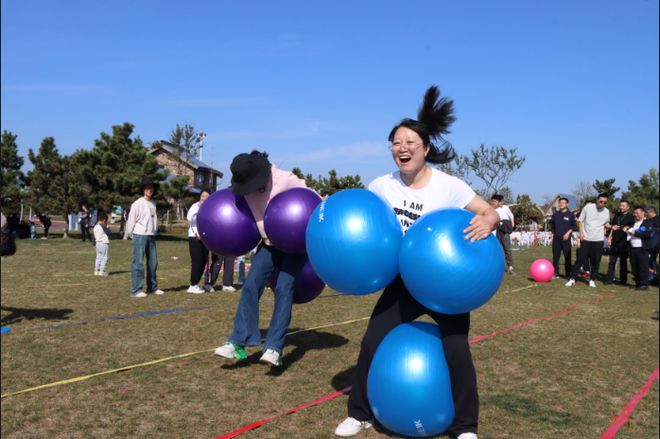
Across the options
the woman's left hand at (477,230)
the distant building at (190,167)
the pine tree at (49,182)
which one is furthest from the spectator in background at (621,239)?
the distant building at (190,167)

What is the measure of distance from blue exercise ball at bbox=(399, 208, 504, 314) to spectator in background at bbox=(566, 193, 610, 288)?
11025 millimetres

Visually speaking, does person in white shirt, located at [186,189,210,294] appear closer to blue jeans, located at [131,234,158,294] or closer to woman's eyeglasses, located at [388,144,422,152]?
blue jeans, located at [131,234,158,294]

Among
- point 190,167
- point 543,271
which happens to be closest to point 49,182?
point 190,167

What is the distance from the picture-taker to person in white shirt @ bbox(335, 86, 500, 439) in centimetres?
365

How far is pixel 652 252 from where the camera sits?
1465cm

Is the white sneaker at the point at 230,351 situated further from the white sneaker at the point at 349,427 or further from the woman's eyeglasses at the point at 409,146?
the woman's eyeglasses at the point at 409,146

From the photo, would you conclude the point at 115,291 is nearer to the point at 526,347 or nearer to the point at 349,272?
the point at 526,347

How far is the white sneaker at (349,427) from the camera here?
3.78 metres

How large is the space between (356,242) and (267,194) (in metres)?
1.71

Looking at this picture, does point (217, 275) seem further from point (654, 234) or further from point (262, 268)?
point (654, 234)

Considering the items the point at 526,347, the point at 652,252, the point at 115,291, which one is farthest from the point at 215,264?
the point at 652,252

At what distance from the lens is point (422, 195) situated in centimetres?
404

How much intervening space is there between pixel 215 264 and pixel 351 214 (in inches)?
323

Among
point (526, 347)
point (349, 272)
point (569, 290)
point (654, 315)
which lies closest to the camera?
point (349, 272)
